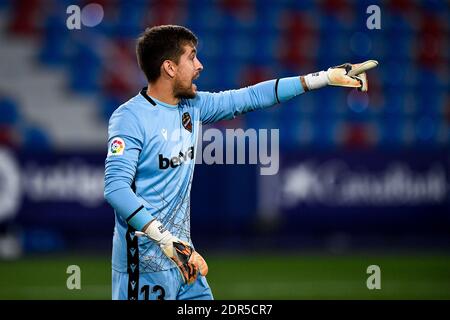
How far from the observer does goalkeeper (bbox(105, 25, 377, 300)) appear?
184 inches

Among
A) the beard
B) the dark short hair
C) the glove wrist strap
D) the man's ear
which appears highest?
the dark short hair

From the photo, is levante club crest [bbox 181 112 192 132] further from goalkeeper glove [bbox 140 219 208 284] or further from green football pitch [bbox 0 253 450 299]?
green football pitch [bbox 0 253 450 299]

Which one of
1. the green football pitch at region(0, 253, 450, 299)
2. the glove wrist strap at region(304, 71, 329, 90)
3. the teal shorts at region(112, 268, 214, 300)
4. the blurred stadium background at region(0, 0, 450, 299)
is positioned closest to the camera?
the teal shorts at region(112, 268, 214, 300)

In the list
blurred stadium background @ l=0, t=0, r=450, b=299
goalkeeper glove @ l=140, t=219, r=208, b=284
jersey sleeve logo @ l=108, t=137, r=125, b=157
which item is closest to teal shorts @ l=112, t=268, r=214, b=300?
goalkeeper glove @ l=140, t=219, r=208, b=284

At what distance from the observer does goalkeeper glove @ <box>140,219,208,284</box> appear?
15.3ft

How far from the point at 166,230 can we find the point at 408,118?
1090cm

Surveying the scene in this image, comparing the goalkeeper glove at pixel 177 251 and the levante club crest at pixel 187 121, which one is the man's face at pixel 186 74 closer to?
the levante club crest at pixel 187 121

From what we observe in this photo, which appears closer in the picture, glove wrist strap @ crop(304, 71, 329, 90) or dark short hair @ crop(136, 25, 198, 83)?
dark short hair @ crop(136, 25, 198, 83)

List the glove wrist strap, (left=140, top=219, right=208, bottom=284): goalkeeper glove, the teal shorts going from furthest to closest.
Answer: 1. the glove wrist strap
2. the teal shorts
3. (left=140, top=219, right=208, bottom=284): goalkeeper glove

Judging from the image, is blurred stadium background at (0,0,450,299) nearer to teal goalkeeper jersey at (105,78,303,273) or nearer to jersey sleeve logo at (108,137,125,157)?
teal goalkeeper jersey at (105,78,303,273)

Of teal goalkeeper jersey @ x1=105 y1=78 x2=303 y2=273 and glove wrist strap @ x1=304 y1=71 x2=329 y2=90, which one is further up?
glove wrist strap @ x1=304 y1=71 x2=329 y2=90
